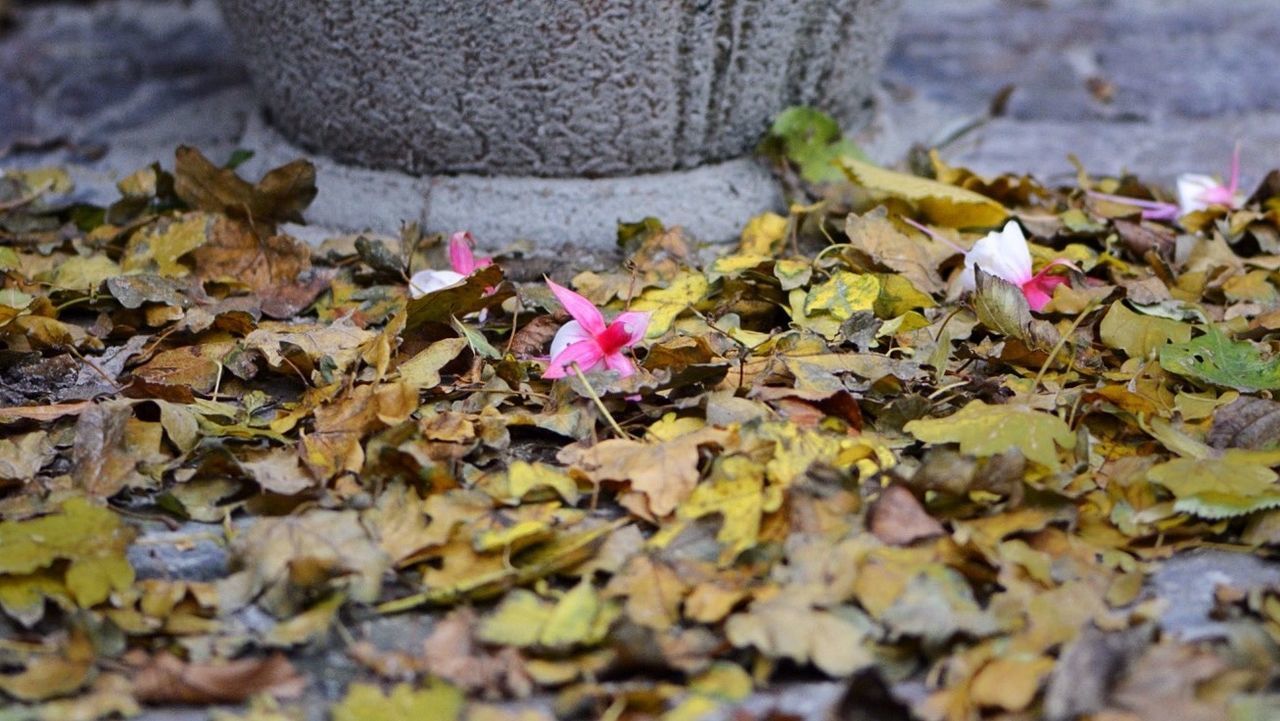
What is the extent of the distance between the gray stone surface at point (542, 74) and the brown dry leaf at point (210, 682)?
107 cm

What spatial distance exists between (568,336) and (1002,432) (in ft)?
1.78

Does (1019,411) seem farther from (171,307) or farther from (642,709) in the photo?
(171,307)

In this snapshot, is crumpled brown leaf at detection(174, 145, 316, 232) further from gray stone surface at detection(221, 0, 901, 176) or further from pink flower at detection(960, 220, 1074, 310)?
pink flower at detection(960, 220, 1074, 310)

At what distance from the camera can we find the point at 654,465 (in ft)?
4.27

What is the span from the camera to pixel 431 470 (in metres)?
1.29

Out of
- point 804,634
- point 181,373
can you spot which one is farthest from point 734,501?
point 181,373

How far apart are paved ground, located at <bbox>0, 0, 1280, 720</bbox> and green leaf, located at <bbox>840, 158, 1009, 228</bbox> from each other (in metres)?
0.34

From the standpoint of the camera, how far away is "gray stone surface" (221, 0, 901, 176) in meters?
1.83

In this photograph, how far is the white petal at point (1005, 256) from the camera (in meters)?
1.65

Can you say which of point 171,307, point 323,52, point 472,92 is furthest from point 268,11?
point 171,307

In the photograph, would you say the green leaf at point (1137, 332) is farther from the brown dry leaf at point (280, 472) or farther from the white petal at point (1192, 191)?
the brown dry leaf at point (280, 472)

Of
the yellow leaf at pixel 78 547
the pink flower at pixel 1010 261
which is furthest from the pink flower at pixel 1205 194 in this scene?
the yellow leaf at pixel 78 547

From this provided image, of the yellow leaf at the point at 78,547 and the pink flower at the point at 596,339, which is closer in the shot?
the yellow leaf at the point at 78,547

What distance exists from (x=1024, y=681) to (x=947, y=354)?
55cm
